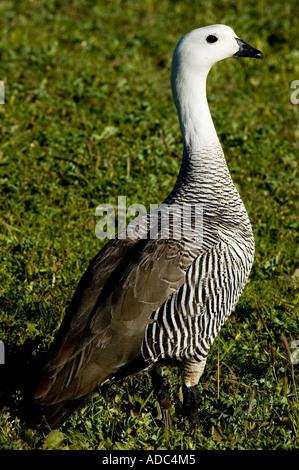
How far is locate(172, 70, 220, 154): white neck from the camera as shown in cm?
506

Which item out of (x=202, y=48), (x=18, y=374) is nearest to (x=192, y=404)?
(x=18, y=374)

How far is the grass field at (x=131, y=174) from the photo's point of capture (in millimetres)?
4617

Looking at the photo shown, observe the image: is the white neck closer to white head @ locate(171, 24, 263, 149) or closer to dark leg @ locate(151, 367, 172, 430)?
white head @ locate(171, 24, 263, 149)

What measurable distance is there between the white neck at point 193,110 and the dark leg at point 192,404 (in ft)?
5.47

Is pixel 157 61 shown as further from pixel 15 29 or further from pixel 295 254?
pixel 295 254

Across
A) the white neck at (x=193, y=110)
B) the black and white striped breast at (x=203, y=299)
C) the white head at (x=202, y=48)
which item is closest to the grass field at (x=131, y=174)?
the black and white striped breast at (x=203, y=299)

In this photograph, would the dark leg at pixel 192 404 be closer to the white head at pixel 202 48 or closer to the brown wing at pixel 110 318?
the brown wing at pixel 110 318

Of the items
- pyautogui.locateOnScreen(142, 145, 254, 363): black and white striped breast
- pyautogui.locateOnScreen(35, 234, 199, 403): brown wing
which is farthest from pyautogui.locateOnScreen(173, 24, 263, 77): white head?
pyautogui.locateOnScreen(35, 234, 199, 403): brown wing

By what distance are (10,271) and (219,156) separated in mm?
1977

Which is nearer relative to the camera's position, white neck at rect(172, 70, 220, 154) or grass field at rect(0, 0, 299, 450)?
grass field at rect(0, 0, 299, 450)

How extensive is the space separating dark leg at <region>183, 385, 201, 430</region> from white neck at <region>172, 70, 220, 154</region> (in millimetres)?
1668

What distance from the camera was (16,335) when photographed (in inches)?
202

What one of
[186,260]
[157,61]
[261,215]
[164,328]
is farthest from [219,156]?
[157,61]

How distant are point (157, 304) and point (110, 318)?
0.98 feet
